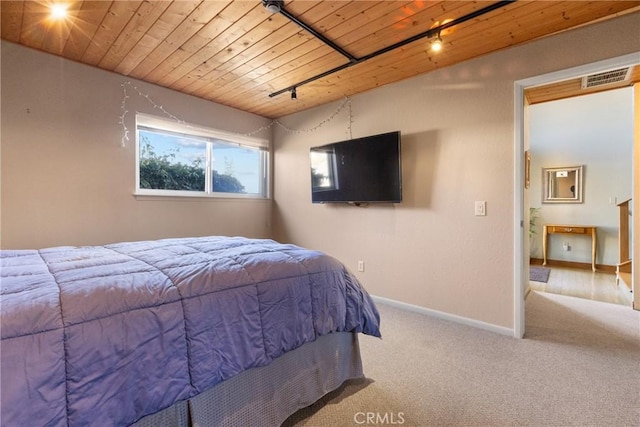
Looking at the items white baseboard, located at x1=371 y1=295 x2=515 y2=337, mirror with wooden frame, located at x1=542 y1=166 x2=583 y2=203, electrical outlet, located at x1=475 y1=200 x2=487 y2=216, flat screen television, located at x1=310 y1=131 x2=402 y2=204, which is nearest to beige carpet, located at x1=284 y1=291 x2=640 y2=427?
white baseboard, located at x1=371 y1=295 x2=515 y2=337

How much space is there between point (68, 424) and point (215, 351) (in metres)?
0.44

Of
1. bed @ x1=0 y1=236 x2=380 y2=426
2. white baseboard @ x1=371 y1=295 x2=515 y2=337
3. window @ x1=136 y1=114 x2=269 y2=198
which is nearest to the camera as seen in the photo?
bed @ x1=0 y1=236 x2=380 y2=426

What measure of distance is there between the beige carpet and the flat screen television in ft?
4.41

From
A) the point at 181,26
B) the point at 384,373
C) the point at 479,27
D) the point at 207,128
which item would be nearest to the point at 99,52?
the point at 181,26

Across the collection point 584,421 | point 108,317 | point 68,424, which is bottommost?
point 584,421

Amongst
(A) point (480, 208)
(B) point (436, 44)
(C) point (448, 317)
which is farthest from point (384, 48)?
(C) point (448, 317)

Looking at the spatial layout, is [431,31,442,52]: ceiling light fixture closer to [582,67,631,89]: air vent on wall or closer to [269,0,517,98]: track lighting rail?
[269,0,517,98]: track lighting rail

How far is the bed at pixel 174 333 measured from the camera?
0.83 m

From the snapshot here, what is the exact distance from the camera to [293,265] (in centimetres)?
152

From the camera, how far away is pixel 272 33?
2.21 metres

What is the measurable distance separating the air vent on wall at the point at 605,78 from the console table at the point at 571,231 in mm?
3184

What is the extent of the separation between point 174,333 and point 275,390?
644mm

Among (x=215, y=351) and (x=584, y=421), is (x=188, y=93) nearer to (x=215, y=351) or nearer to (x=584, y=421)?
(x=215, y=351)

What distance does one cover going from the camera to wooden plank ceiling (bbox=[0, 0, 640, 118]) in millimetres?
1941
